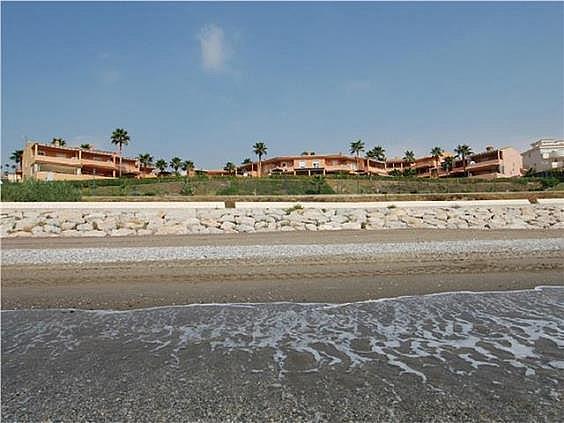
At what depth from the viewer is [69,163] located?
68438 millimetres

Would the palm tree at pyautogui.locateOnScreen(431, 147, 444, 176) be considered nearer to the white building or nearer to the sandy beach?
the white building

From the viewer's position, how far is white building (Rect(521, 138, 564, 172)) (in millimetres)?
77938

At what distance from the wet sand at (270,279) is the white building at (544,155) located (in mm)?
78362

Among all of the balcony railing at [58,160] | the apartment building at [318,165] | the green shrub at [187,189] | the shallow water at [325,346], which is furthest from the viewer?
the apartment building at [318,165]

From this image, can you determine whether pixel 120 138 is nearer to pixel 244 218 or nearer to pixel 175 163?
pixel 175 163

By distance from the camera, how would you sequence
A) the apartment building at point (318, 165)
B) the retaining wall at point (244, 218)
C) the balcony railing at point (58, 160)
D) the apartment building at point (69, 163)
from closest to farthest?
1. the retaining wall at point (244, 218)
2. the apartment building at point (69, 163)
3. the balcony railing at point (58, 160)
4. the apartment building at point (318, 165)

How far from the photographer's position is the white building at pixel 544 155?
7794cm

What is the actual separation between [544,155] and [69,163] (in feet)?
270

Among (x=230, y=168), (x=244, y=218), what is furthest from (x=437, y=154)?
(x=244, y=218)

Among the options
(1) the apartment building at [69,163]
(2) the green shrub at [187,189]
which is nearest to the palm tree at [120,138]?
(1) the apartment building at [69,163]

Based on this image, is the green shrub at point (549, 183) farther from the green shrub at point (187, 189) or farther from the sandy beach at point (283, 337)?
the sandy beach at point (283, 337)

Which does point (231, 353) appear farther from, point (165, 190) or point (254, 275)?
point (165, 190)

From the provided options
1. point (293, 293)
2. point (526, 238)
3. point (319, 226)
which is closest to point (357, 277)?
point (293, 293)

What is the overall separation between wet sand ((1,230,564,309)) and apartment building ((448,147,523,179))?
243ft
